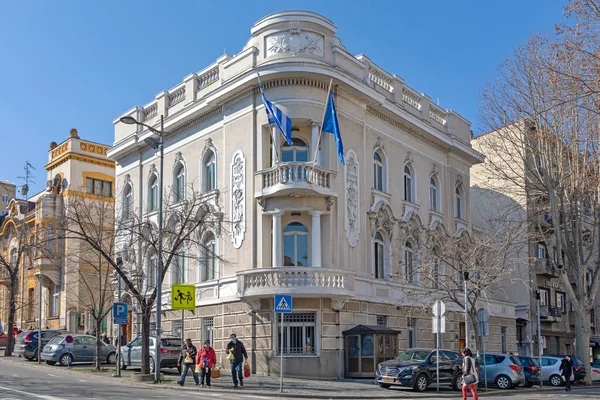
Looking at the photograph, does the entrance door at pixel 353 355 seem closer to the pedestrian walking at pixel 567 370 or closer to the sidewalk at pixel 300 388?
the sidewalk at pixel 300 388

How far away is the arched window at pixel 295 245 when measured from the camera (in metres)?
31.7

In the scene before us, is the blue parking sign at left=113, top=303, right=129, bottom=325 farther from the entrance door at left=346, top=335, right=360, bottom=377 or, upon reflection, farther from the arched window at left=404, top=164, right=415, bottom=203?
the arched window at left=404, top=164, right=415, bottom=203

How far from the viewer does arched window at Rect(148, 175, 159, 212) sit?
39875mm

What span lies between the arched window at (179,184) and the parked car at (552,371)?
19.2 metres

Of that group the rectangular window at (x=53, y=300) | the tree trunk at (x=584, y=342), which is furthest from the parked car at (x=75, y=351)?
the tree trunk at (x=584, y=342)

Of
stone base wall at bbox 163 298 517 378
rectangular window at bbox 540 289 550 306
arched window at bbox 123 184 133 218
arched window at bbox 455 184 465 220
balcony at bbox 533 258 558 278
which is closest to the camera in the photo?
stone base wall at bbox 163 298 517 378

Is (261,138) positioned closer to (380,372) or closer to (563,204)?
(380,372)

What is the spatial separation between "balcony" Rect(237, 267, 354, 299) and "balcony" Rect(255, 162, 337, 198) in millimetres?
3169

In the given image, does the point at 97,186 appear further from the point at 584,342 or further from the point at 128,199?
the point at 584,342

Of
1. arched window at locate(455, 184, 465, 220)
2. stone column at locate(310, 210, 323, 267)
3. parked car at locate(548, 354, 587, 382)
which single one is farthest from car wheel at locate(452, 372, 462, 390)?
arched window at locate(455, 184, 465, 220)

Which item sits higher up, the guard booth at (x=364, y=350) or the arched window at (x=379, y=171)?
the arched window at (x=379, y=171)

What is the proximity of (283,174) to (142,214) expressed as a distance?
12.3m

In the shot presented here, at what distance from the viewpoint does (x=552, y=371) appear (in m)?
35.2

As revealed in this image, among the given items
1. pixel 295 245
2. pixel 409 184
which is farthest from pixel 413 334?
pixel 295 245
